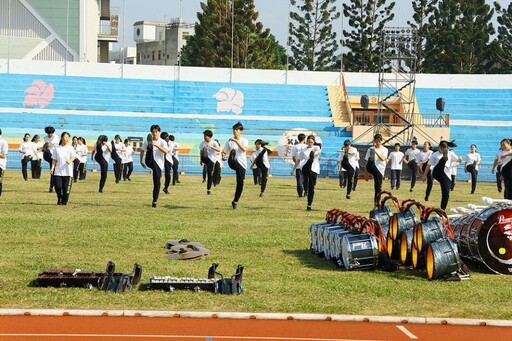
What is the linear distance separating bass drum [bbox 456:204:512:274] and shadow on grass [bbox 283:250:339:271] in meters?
1.90

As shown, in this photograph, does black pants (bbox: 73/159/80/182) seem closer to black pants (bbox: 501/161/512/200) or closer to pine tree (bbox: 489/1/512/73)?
black pants (bbox: 501/161/512/200)

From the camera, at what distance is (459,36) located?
8012 centimetres

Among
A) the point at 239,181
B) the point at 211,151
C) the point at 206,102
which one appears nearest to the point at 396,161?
the point at 211,151

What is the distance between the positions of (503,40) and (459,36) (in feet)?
14.9

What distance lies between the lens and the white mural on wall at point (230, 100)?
5866cm

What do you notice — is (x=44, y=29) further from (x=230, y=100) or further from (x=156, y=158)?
(x=156, y=158)

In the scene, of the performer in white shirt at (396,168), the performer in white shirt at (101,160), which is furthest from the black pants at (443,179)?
the performer in white shirt at (396,168)

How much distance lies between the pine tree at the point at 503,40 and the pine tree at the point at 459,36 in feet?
2.55

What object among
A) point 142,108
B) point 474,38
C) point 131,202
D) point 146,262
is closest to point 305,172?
point 131,202

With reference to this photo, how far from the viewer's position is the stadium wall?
54.8 meters

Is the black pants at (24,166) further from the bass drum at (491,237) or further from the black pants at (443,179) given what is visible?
the bass drum at (491,237)

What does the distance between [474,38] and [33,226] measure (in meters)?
66.0

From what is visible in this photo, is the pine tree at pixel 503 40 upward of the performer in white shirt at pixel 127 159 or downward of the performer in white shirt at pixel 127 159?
upward

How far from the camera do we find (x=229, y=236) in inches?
712
